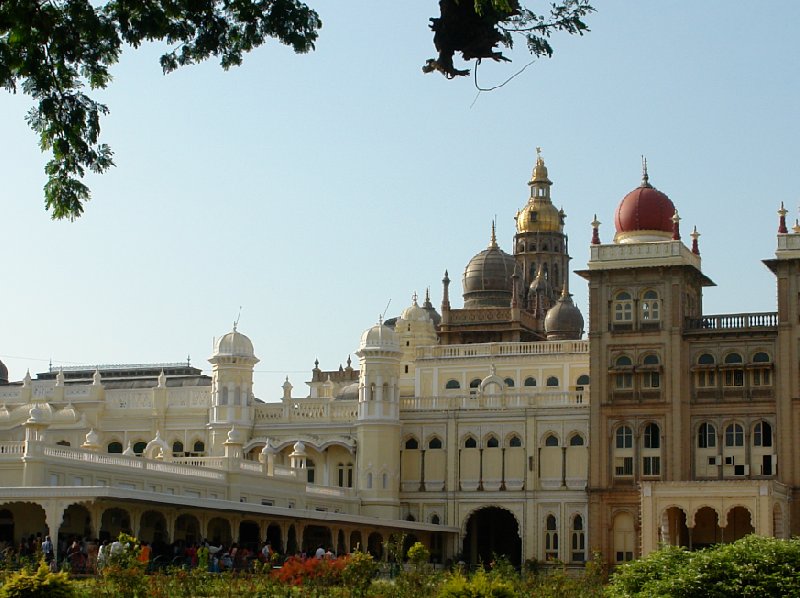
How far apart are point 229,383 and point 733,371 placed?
72.4 ft

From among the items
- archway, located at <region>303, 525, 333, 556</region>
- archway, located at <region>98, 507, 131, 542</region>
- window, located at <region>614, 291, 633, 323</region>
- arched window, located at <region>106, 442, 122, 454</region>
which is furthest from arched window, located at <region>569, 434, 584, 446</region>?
archway, located at <region>98, 507, 131, 542</region>

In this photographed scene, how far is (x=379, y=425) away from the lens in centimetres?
6800

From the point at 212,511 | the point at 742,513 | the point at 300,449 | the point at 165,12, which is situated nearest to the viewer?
the point at 165,12

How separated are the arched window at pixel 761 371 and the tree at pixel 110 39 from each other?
49.2m

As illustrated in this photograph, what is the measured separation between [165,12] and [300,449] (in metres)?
51.8

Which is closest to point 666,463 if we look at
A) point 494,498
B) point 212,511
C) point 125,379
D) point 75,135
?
point 494,498

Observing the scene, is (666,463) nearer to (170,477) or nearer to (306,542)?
(306,542)

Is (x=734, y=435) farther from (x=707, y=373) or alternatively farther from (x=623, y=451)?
(x=623, y=451)

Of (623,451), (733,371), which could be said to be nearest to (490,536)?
(623,451)

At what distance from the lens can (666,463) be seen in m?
63.1

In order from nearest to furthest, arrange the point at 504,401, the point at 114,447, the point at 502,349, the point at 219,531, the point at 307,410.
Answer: the point at 219,531 < the point at 504,401 < the point at 307,410 < the point at 114,447 < the point at 502,349

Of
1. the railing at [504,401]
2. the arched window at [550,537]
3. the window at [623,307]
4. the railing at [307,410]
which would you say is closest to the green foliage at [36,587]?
the window at [623,307]

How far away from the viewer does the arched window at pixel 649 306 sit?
64438 mm

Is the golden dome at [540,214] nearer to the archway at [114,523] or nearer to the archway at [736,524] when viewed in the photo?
the archway at [736,524]
